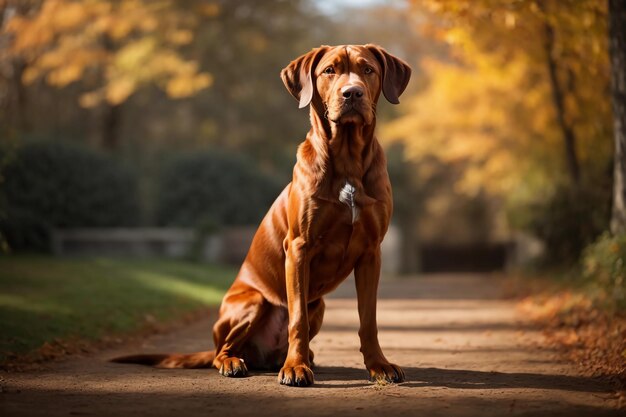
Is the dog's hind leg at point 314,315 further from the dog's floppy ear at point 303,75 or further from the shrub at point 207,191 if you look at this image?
the shrub at point 207,191

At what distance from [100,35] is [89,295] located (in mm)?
12712

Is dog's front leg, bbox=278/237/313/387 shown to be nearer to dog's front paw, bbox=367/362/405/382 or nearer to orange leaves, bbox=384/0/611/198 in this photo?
dog's front paw, bbox=367/362/405/382

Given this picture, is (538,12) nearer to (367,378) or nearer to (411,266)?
(367,378)

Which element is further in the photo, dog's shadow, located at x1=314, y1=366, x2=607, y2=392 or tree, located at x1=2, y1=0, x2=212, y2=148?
tree, located at x1=2, y1=0, x2=212, y2=148

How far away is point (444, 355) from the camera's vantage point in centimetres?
627

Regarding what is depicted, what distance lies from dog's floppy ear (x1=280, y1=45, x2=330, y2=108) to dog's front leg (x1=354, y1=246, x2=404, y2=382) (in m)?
1.11

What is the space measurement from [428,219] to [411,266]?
17.2 feet

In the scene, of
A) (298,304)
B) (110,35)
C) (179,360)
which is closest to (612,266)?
(298,304)

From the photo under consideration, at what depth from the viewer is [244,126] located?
1113 inches

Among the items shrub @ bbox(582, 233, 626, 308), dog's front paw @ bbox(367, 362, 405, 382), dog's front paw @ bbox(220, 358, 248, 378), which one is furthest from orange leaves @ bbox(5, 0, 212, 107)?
dog's front paw @ bbox(367, 362, 405, 382)

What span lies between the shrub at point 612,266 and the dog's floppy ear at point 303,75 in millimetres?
4405

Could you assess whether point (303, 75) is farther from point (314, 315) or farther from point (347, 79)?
point (314, 315)

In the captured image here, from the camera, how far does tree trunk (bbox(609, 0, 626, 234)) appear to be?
26.6 ft

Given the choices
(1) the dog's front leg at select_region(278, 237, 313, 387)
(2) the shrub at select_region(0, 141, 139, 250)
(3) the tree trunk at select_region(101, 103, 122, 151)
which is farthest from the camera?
(3) the tree trunk at select_region(101, 103, 122, 151)
